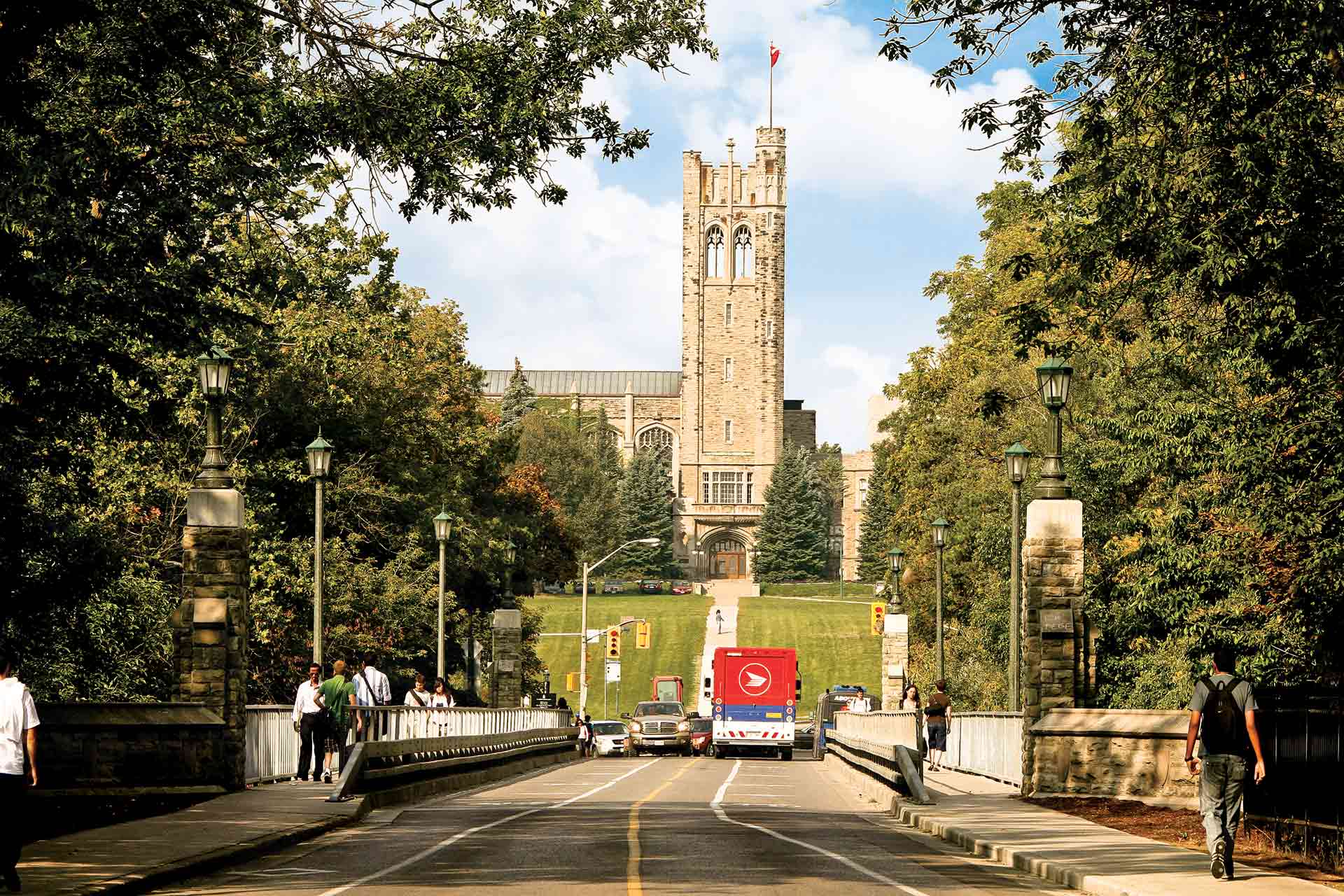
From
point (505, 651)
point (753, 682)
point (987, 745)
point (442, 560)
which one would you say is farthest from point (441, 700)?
point (753, 682)

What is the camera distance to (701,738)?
6188 cm

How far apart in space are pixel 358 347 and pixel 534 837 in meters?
26.1

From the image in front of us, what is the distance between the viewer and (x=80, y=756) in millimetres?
20812

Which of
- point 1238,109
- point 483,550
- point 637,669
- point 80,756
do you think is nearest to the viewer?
point 1238,109

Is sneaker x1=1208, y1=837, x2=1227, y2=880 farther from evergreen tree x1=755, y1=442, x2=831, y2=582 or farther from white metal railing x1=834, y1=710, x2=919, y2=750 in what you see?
evergreen tree x1=755, y1=442, x2=831, y2=582

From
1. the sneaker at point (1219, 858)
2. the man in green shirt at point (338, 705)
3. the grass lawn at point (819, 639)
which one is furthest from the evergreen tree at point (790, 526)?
the sneaker at point (1219, 858)

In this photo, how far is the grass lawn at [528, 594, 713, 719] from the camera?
330 ft

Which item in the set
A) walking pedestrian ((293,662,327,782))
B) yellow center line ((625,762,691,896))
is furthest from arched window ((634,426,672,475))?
walking pedestrian ((293,662,327,782))

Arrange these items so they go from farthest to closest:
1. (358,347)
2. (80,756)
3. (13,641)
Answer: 1. (358,347)
2. (13,641)
3. (80,756)

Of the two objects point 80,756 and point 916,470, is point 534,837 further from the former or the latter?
→ point 916,470

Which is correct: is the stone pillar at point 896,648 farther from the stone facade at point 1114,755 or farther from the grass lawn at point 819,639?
the grass lawn at point 819,639

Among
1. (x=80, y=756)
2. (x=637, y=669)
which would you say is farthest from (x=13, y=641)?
(x=637, y=669)

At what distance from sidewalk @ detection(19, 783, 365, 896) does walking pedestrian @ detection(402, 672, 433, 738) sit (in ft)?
19.6

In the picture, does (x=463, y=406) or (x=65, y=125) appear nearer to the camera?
(x=65, y=125)
